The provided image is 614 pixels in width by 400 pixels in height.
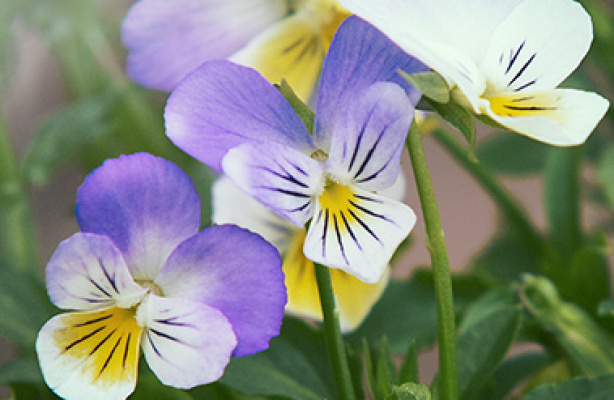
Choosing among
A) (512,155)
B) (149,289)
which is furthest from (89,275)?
(512,155)

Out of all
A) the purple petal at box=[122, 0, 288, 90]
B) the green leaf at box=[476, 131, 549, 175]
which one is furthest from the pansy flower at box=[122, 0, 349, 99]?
the green leaf at box=[476, 131, 549, 175]

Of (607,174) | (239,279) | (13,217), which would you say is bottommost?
(13,217)

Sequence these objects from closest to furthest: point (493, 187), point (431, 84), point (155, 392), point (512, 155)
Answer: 1. point (431, 84)
2. point (155, 392)
3. point (493, 187)
4. point (512, 155)

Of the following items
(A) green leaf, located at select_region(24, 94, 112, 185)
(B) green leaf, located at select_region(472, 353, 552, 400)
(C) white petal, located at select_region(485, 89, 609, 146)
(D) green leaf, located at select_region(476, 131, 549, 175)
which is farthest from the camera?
(D) green leaf, located at select_region(476, 131, 549, 175)

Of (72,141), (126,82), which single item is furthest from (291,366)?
(126,82)

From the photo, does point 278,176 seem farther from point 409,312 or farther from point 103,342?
point 409,312

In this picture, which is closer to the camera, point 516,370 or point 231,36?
point 231,36

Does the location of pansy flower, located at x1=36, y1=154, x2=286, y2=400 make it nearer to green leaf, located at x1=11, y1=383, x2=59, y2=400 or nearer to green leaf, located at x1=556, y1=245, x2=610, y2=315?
green leaf, located at x1=11, y1=383, x2=59, y2=400
